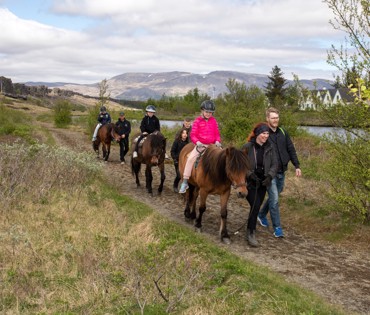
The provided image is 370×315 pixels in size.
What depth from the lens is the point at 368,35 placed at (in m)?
7.54

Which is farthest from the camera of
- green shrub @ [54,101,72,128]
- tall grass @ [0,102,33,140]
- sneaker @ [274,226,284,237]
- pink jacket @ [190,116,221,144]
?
green shrub @ [54,101,72,128]

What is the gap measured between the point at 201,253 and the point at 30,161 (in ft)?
21.0

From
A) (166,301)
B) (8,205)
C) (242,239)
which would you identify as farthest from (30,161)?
(166,301)

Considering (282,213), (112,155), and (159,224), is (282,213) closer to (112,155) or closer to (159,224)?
(159,224)

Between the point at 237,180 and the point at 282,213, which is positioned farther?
the point at 282,213

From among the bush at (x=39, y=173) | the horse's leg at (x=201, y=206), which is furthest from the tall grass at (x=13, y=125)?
the horse's leg at (x=201, y=206)

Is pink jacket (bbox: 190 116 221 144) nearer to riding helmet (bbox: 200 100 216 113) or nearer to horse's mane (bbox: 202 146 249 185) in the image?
riding helmet (bbox: 200 100 216 113)

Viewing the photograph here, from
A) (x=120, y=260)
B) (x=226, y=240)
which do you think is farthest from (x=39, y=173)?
(x=226, y=240)

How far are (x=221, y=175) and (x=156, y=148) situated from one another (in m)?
4.02

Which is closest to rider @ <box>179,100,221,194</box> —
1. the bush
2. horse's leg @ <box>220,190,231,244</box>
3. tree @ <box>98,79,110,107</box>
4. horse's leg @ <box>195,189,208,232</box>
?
horse's leg @ <box>195,189,208,232</box>

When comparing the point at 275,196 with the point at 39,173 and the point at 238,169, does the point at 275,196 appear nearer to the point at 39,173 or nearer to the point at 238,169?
the point at 238,169

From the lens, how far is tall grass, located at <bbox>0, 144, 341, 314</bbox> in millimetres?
4930

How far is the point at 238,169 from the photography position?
22.5ft

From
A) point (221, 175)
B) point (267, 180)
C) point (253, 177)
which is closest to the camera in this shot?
point (253, 177)
